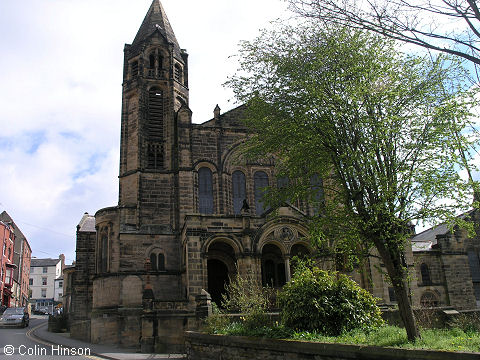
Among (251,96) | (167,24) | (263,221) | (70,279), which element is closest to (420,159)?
(251,96)

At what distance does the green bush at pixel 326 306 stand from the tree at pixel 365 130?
1517 mm

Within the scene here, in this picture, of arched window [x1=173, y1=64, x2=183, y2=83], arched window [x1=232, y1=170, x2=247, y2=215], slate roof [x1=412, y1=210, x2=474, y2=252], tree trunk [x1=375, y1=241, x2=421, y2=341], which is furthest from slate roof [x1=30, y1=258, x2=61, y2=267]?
tree trunk [x1=375, y1=241, x2=421, y2=341]

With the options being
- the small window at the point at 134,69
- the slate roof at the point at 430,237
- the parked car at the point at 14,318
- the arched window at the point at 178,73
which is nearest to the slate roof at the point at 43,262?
the parked car at the point at 14,318

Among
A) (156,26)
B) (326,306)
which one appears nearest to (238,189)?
(156,26)

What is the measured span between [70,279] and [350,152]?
3677cm

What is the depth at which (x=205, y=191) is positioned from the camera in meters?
27.7

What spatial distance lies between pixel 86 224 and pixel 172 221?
15.0 m

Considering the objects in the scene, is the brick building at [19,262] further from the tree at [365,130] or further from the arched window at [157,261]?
the tree at [365,130]

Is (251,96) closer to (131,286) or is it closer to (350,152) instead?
(350,152)

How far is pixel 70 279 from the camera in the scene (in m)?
42.4

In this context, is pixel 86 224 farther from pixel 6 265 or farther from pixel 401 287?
pixel 401 287

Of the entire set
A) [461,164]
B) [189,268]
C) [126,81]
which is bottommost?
[189,268]

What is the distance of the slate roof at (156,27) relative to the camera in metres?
32.5

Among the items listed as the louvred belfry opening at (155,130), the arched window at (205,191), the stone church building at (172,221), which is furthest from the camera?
the louvred belfry opening at (155,130)
